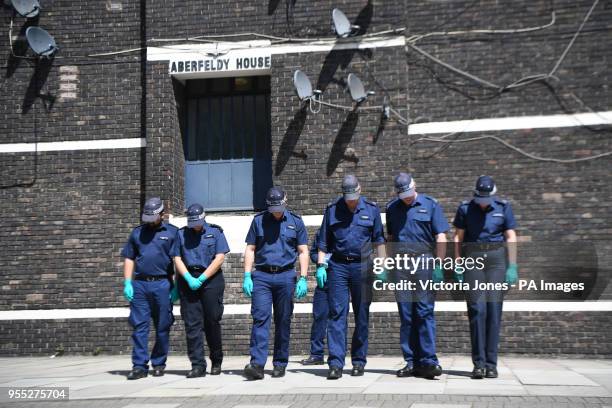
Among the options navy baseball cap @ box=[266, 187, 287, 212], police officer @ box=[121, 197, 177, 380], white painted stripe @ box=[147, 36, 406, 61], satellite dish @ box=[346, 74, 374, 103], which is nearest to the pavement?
police officer @ box=[121, 197, 177, 380]

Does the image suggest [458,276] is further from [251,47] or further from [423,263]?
[251,47]

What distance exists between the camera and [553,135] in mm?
12086

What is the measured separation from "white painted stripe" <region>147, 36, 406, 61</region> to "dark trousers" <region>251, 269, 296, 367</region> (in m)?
4.89

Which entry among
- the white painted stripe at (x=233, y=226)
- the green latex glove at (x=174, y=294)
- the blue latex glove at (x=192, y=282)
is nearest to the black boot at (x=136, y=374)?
the green latex glove at (x=174, y=294)

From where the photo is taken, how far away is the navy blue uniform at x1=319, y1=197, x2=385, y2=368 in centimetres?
865

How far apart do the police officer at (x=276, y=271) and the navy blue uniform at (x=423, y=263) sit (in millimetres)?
1112

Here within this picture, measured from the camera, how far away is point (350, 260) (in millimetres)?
8750

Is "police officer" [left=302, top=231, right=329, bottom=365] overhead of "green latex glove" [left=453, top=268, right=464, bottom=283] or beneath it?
beneath

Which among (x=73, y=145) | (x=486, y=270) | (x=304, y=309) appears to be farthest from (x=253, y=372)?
(x=73, y=145)

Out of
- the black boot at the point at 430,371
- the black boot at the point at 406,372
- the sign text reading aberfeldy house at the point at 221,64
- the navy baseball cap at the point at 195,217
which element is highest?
the sign text reading aberfeldy house at the point at 221,64

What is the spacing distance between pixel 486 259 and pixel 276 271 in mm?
2303

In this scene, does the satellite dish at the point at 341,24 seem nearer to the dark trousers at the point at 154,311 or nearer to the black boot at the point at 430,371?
the dark trousers at the point at 154,311

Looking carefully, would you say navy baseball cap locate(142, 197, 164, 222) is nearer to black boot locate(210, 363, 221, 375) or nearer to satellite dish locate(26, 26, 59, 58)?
black boot locate(210, 363, 221, 375)

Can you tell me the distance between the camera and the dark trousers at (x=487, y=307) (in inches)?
333
